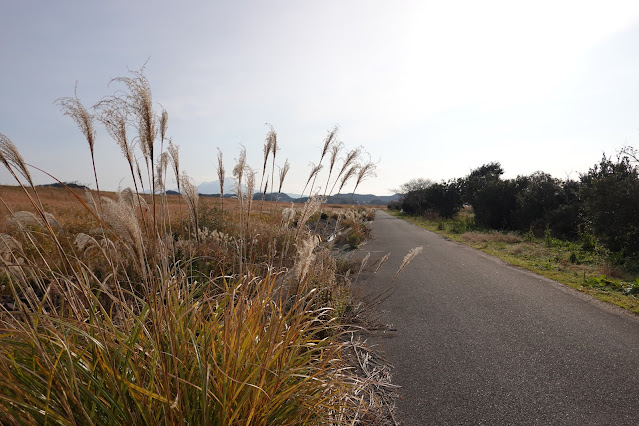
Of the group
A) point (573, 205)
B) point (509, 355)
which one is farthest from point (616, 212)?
point (509, 355)

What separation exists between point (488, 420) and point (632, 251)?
11.4 m

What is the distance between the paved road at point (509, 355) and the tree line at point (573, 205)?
560 centimetres

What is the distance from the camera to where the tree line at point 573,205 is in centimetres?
1145

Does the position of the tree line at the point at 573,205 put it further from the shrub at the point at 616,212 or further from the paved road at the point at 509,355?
the paved road at the point at 509,355

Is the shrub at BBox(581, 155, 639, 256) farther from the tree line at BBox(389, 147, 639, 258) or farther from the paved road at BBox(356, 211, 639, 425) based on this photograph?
the paved road at BBox(356, 211, 639, 425)

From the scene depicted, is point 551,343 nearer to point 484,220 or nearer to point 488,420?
point 488,420

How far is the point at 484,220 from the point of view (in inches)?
1085

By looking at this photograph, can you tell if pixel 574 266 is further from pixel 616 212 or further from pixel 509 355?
pixel 509 355

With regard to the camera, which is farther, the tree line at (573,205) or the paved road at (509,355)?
the tree line at (573,205)

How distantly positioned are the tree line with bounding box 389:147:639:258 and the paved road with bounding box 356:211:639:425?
560 centimetres

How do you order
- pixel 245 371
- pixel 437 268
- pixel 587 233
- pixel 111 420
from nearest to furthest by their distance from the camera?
pixel 111 420
pixel 245 371
pixel 437 268
pixel 587 233

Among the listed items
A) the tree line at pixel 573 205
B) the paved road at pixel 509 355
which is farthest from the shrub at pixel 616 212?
the paved road at pixel 509 355

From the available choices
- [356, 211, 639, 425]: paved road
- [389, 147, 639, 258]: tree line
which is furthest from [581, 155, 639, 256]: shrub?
[356, 211, 639, 425]: paved road

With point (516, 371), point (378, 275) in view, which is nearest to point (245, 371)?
point (516, 371)
